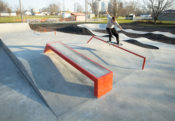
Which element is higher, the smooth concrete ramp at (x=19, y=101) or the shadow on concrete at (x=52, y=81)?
the shadow on concrete at (x=52, y=81)


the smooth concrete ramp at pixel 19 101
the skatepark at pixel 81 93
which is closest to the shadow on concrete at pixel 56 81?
the skatepark at pixel 81 93

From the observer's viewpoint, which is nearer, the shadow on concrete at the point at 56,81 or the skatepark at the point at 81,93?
the skatepark at the point at 81,93

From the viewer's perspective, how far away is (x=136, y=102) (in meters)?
2.97

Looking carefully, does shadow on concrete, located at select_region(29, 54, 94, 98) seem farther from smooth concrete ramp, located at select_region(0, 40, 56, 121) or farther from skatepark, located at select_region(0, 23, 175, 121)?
smooth concrete ramp, located at select_region(0, 40, 56, 121)

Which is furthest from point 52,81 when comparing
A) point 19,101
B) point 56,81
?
point 19,101

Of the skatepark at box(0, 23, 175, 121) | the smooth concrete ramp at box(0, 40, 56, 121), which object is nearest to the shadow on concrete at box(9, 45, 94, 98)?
the skatepark at box(0, 23, 175, 121)

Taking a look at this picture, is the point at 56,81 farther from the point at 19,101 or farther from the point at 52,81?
the point at 19,101

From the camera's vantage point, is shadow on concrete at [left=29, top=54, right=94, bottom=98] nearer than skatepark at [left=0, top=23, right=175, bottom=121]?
No

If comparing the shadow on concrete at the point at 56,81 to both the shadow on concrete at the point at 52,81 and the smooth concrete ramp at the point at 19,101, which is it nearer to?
the shadow on concrete at the point at 52,81

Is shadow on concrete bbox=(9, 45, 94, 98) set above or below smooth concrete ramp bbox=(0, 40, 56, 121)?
above

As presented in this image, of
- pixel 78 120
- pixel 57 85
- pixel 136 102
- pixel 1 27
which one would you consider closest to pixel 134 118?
pixel 136 102

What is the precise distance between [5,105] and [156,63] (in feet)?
19.0

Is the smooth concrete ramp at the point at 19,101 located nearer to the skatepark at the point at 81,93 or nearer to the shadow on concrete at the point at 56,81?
the skatepark at the point at 81,93

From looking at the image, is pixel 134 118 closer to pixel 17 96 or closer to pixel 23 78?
pixel 17 96
